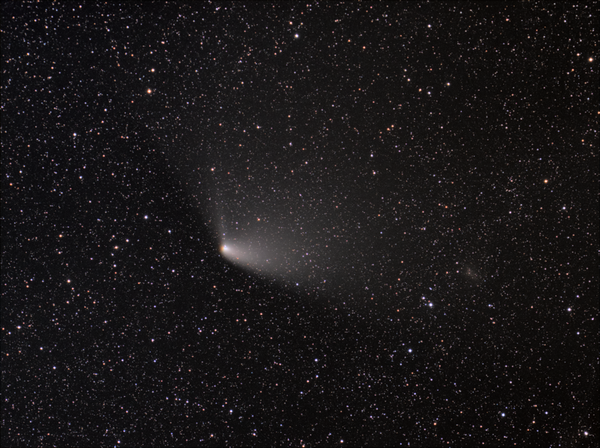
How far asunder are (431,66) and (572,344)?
0.27m

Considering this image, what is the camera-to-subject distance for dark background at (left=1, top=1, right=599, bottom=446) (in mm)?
279

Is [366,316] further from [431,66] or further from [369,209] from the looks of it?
[431,66]

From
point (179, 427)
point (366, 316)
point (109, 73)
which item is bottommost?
point (179, 427)

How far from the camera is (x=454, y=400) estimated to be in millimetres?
292

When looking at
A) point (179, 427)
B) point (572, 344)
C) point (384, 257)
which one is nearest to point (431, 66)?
point (384, 257)

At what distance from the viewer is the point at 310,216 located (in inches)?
11.4

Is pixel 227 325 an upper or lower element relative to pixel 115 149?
lower

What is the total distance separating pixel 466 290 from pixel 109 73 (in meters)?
0.35

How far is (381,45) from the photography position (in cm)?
28

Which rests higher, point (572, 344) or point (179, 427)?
point (572, 344)

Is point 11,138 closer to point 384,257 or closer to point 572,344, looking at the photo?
point 384,257

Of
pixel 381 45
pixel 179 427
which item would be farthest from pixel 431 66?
pixel 179 427

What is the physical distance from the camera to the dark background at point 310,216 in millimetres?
279

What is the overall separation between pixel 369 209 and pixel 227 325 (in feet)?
0.52
